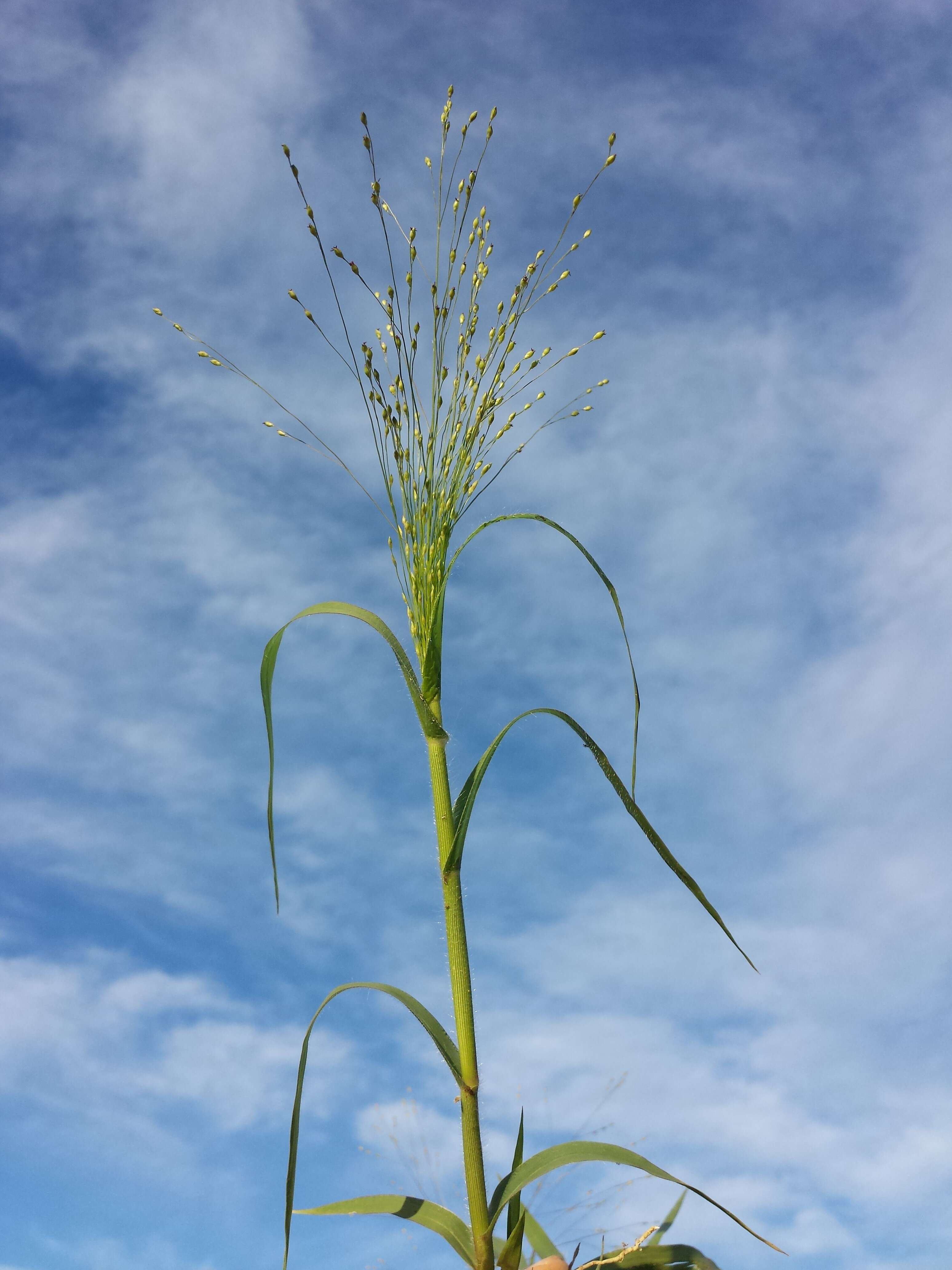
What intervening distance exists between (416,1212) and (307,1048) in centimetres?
32

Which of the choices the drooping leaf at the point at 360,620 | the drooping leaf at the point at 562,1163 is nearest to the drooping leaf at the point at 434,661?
the drooping leaf at the point at 360,620

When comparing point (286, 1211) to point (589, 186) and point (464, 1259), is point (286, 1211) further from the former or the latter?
point (589, 186)

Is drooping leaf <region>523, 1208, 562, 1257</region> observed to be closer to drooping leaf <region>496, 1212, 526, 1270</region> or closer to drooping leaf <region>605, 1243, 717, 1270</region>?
drooping leaf <region>605, 1243, 717, 1270</region>

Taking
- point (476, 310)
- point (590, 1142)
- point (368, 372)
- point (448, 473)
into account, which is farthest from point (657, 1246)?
point (476, 310)

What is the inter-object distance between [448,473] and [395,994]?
99cm

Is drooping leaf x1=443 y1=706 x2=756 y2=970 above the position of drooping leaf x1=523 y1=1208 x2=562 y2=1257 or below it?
above

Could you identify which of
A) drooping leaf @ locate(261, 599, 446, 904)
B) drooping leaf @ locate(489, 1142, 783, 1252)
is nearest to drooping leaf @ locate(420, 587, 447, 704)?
drooping leaf @ locate(261, 599, 446, 904)

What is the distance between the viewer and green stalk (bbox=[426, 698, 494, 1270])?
143 cm

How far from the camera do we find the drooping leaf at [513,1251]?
1.40 meters

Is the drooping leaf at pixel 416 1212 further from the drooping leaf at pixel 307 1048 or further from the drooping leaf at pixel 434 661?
the drooping leaf at pixel 434 661

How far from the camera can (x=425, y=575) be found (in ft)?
5.81

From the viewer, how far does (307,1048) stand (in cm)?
153

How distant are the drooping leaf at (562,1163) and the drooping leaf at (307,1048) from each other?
0.15 metres

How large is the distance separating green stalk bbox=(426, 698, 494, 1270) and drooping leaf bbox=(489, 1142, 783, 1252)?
0.09ft
